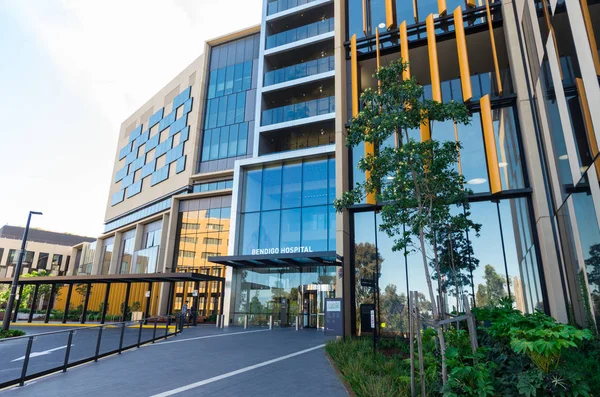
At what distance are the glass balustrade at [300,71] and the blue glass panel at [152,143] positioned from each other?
60.0ft

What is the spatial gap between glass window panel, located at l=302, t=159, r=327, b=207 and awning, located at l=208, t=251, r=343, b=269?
3.82m

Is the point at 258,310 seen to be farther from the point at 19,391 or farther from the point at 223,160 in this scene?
the point at 19,391

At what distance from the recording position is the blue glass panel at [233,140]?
1222 inches

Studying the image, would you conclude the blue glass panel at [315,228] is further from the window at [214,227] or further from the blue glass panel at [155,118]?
the blue glass panel at [155,118]

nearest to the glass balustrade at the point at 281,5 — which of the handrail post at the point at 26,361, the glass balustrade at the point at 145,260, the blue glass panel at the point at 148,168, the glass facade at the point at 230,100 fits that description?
the glass facade at the point at 230,100

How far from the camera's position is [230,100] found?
33.0 metres

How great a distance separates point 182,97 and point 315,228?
2343 cm

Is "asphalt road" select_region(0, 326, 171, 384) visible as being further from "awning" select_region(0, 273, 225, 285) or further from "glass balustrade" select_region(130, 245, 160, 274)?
"glass balustrade" select_region(130, 245, 160, 274)

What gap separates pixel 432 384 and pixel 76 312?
143ft

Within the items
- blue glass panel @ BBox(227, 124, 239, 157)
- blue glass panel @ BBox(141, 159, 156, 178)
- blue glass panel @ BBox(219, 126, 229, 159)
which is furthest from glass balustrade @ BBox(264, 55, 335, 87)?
blue glass panel @ BBox(141, 159, 156, 178)

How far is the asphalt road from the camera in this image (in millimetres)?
8023

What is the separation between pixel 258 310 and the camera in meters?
25.2

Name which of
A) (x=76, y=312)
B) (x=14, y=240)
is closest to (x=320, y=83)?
(x=76, y=312)

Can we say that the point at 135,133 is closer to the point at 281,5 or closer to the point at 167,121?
the point at 167,121
